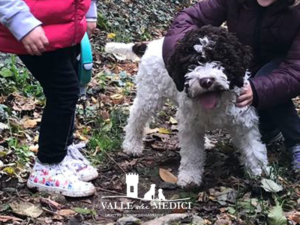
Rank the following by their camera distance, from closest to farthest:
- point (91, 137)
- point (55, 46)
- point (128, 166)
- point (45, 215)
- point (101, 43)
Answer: point (55, 46)
point (45, 215)
point (128, 166)
point (91, 137)
point (101, 43)

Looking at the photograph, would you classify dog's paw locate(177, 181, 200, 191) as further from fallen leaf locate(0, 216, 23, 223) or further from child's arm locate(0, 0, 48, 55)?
child's arm locate(0, 0, 48, 55)

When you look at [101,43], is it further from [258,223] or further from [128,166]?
[258,223]

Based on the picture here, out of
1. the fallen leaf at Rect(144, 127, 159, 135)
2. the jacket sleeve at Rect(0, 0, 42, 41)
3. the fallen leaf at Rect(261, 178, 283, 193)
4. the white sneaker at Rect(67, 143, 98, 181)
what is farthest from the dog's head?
the fallen leaf at Rect(144, 127, 159, 135)

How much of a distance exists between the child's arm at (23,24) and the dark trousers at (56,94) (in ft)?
0.89

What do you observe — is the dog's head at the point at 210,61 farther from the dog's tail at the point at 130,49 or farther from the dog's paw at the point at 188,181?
the dog's tail at the point at 130,49

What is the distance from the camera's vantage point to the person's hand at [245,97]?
3.72 m

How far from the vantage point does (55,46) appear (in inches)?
128

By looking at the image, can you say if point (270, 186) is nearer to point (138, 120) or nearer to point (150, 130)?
point (138, 120)

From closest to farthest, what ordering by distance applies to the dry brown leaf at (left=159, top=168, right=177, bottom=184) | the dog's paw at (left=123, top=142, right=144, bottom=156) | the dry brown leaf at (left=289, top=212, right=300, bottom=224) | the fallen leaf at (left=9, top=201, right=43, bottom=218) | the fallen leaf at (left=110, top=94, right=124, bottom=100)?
the dry brown leaf at (left=289, top=212, right=300, bottom=224) → the fallen leaf at (left=9, top=201, right=43, bottom=218) → the dry brown leaf at (left=159, top=168, right=177, bottom=184) → the dog's paw at (left=123, top=142, right=144, bottom=156) → the fallen leaf at (left=110, top=94, right=124, bottom=100)

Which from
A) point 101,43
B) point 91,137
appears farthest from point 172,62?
point 101,43

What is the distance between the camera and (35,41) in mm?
3074

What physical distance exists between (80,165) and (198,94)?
1.09 metres

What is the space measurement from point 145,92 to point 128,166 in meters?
0.61

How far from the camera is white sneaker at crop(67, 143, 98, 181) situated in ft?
13.1
